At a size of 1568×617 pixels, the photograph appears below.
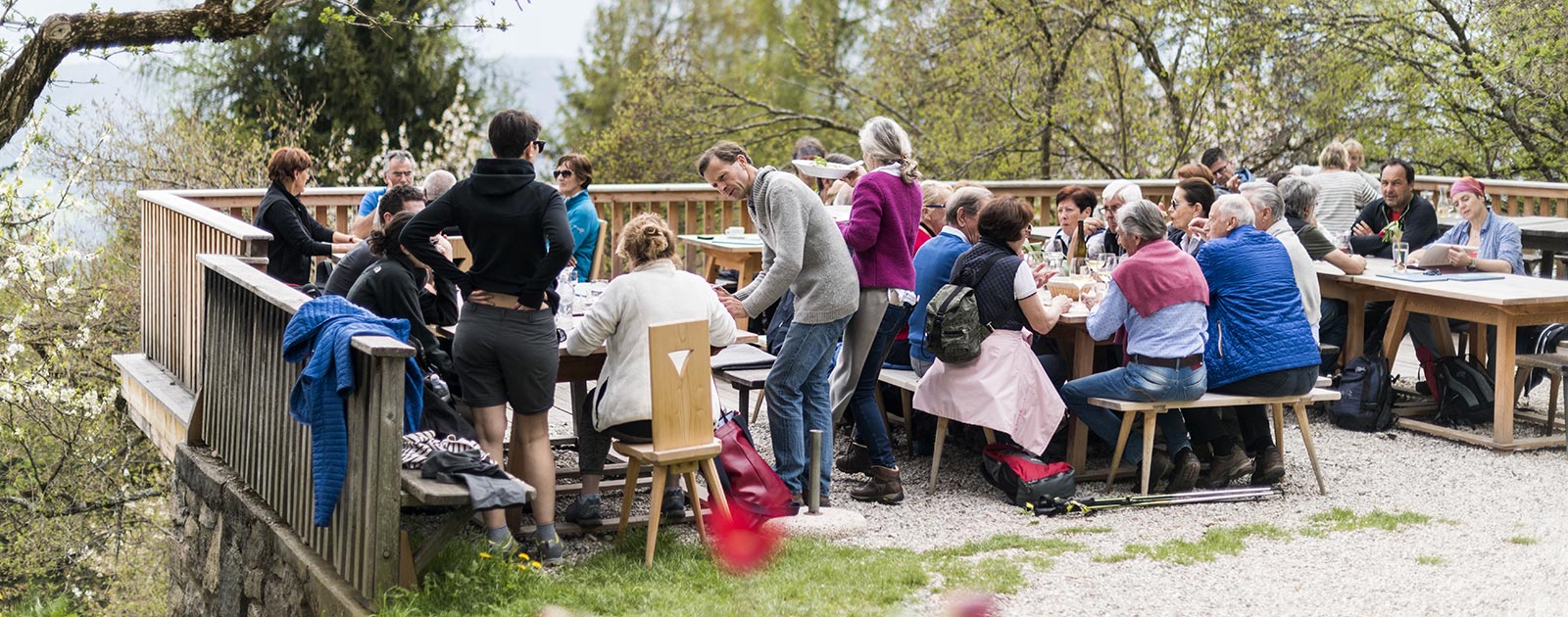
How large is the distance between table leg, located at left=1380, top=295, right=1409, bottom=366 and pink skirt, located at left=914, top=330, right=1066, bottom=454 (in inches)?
102

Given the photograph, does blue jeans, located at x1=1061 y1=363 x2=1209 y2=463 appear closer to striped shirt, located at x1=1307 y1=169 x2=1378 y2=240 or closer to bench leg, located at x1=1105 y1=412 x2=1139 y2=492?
bench leg, located at x1=1105 y1=412 x2=1139 y2=492

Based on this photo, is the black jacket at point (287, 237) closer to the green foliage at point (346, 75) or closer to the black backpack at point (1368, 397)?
the black backpack at point (1368, 397)

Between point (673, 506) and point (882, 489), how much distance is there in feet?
3.20

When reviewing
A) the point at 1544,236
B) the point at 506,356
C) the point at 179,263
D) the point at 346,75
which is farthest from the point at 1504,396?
the point at 346,75

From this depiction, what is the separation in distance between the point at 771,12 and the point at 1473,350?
24.3 meters

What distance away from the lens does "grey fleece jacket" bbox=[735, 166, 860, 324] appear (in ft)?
18.3

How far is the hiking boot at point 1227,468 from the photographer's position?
662 centimetres

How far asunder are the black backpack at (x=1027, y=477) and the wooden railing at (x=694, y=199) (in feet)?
9.21

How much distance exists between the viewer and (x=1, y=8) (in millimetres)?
9211

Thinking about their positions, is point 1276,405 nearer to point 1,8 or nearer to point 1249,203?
point 1249,203

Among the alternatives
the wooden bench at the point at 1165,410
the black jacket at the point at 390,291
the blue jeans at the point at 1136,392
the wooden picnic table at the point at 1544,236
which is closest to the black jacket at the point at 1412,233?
the wooden picnic table at the point at 1544,236

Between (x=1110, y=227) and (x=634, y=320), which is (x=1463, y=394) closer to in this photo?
(x=1110, y=227)

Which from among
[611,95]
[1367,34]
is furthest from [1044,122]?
[611,95]

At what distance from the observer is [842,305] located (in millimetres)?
5777
